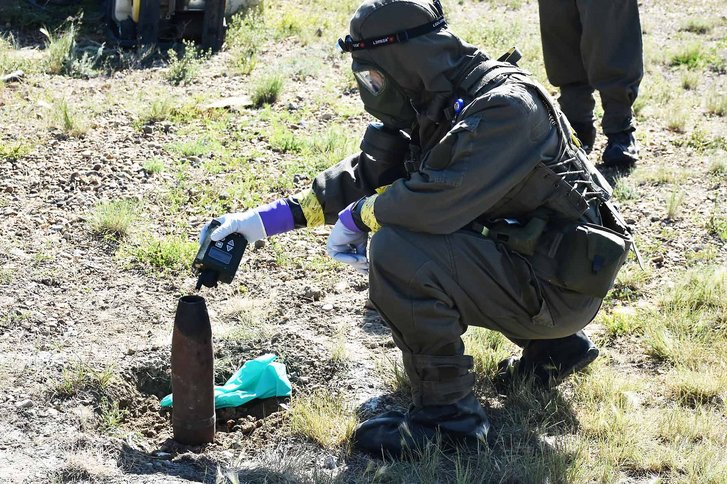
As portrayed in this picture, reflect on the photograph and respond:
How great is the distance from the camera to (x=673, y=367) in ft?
14.7

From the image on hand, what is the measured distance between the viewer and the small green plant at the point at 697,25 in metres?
9.77

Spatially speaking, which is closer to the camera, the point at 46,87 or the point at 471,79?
the point at 471,79

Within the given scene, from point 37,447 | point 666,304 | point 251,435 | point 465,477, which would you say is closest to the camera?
point 465,477

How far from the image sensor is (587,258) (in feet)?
12.0

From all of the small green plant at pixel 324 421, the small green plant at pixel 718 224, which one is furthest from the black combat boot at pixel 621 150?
the small green plant at pixel 324 421

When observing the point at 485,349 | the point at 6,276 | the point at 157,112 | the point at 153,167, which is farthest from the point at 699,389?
the point at 157,112

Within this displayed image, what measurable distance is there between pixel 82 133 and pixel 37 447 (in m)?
3.59

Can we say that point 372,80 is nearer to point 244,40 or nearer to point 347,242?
point 347,242

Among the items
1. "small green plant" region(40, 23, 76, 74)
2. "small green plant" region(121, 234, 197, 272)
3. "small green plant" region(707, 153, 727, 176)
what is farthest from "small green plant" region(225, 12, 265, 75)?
"small green plant" region(707, 153, 727, 176)

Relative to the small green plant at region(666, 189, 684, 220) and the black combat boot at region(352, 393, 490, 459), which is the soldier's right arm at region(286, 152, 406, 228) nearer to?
the black combat boot at region(352, 393, 490, 459)

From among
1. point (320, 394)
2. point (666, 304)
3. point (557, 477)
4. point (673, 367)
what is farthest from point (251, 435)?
point (666, 304)

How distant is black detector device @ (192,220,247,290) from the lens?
3990 millimetres

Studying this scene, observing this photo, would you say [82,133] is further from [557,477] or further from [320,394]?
[557,477]

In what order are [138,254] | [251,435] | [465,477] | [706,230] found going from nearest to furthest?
1. [465,477]
2. [251,435]
3. [138,254]
4. [706,230]
